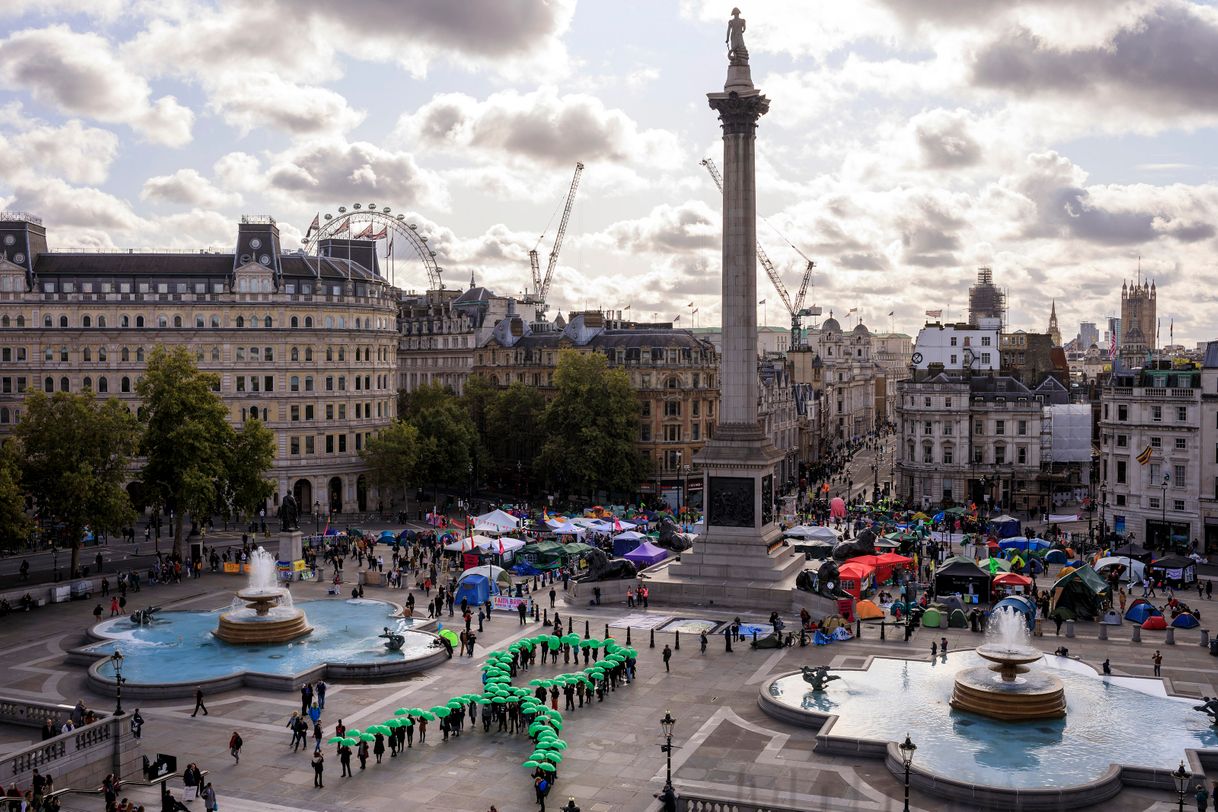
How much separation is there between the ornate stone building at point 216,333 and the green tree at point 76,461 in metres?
25.1

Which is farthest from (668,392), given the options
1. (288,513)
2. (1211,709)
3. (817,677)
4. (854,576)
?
(1211,709)

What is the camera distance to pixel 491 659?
125ft

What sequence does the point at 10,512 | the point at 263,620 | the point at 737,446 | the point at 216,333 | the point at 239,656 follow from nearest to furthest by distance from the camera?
the point at 239,656 < the point at 263,620 < the point at 10,512 < the point at 737,446 < the point at 216,333

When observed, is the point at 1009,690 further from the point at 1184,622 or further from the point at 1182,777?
the point at 1184,622

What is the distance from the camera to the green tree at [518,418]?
9775 cm

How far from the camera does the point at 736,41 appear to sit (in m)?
60.0

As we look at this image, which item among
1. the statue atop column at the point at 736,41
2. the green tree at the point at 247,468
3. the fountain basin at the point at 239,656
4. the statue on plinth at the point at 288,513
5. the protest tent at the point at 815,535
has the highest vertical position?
the statue atop column at the point at 736,41

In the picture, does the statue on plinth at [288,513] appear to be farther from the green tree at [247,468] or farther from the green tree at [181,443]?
the green tree at [247,468]

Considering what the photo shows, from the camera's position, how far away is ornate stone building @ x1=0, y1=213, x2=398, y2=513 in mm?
84250

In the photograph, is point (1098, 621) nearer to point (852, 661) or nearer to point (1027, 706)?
point (852, 661)

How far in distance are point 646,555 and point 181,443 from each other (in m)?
26.9

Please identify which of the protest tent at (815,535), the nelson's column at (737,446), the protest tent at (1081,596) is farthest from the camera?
the protest tent at (815,535)

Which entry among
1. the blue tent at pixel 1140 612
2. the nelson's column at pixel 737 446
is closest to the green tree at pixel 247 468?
the nelson's column at pixel 737 446

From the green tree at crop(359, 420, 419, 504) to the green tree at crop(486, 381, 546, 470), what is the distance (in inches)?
567
